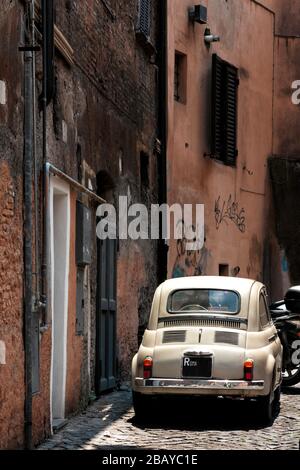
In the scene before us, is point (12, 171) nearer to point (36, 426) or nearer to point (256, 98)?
point (36, 426)

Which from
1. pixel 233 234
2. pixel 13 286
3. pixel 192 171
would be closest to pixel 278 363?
pixel 13 286

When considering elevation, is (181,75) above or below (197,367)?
above

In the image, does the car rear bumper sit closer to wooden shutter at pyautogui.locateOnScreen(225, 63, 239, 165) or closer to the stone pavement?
the stone pavement

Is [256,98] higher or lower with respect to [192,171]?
higher

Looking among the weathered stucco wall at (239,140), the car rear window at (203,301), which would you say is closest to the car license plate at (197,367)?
the car rear window at (203,301)

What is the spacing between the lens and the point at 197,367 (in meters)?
10.6

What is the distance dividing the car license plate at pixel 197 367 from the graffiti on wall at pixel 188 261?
287 inches

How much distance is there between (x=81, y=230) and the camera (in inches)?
439

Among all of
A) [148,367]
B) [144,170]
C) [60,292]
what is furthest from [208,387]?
[144,170]

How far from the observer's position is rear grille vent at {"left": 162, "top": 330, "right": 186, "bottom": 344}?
10.9m

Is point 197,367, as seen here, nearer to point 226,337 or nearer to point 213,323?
point 226,337

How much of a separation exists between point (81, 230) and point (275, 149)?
1303 centimetres

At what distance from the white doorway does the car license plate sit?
1.17 m

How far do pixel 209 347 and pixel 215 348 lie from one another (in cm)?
6
